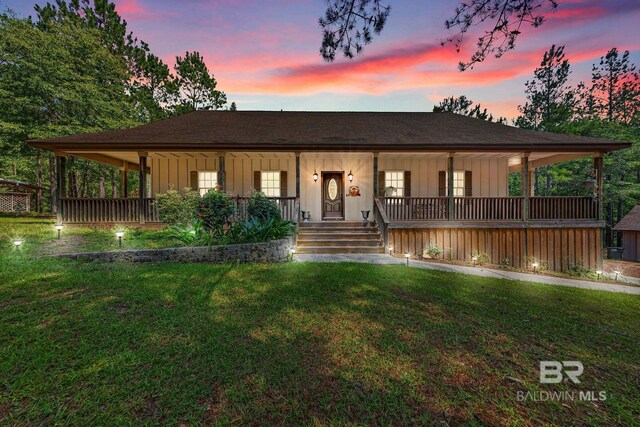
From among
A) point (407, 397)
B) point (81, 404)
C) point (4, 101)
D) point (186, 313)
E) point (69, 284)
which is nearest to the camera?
point (81, 404)

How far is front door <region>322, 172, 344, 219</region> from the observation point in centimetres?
1157

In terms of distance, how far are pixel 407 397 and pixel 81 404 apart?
2.46 metres

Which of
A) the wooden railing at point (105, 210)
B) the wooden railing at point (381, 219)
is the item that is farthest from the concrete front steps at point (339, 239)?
the wooden railing at point (105, 210)

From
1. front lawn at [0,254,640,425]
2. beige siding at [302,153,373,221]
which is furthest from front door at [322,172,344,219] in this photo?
front lawn at [0,254,640,425]

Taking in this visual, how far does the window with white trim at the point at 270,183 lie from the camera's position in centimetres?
1147

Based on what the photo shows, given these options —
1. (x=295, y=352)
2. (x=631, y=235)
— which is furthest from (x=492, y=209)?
(x=631, y=235)

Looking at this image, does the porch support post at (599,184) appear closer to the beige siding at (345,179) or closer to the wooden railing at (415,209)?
the wooden railing at (415,209)

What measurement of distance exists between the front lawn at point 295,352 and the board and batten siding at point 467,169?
24.3 ft

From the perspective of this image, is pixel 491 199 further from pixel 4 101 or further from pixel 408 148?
pixel 4 101

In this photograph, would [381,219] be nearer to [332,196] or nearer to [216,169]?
[332,196]

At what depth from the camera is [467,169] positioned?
37.6ft

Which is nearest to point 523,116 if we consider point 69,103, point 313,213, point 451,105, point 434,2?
point 451,105

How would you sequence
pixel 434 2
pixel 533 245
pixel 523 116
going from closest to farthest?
pixel 434 2, pixel 533 245, pixel 523 116

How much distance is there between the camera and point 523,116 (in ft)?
86.4
